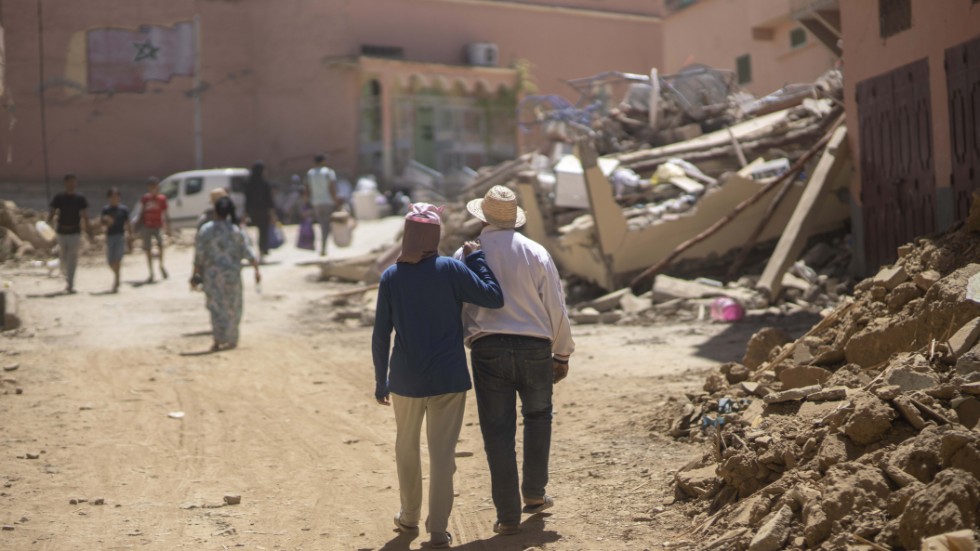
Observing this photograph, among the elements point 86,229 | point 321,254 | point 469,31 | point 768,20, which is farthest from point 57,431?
point 469,31

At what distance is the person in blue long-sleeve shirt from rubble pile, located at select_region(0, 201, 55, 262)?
19.1 meters

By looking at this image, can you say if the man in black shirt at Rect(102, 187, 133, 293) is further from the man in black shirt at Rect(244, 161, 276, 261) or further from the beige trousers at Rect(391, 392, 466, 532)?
the beige trousers at Rect(391, 392, 466, 532)

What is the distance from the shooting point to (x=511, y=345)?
18.0ft

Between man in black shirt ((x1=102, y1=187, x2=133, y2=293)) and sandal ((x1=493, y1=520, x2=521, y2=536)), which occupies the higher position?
man in black shirt ((x1=102, y1=187, x2=133, y2=293))

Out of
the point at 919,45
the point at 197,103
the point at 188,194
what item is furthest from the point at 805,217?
the point at 197,103

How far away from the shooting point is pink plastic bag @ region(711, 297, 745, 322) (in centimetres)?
1261

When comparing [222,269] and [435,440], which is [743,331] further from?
[435,440]

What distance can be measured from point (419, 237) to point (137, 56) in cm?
2870

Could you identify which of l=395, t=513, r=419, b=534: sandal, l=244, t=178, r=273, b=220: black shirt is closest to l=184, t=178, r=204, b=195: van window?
l=244, t=178, r=273, b=220: black shirt

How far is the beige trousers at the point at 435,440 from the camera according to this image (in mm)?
5410

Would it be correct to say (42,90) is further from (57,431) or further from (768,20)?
(57,431)

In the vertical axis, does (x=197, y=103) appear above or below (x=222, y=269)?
above

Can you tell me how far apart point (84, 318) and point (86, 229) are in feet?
34.2

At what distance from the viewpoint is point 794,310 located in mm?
12758
